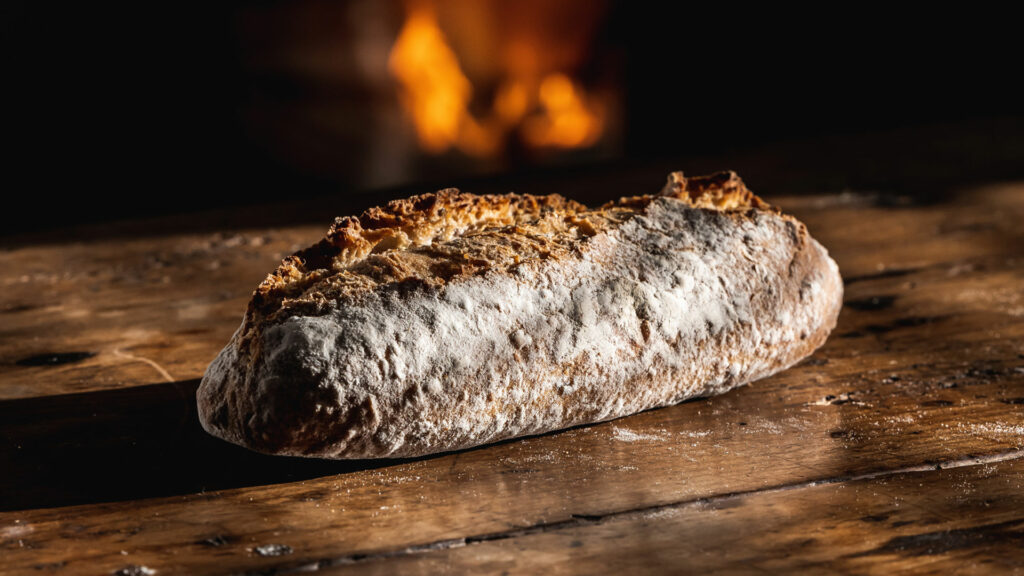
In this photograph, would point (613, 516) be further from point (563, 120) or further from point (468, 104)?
point (563, 120)

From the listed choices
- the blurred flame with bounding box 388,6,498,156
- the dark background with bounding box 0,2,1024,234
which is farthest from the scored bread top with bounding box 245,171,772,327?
the blurred flame with bounding box 388,6,498,156

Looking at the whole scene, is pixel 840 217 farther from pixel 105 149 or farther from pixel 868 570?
pixel 105 149

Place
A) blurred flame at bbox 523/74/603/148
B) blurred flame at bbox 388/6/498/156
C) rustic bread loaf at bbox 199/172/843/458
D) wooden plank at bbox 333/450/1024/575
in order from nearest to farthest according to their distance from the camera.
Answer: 1. wooden plank at bbox 333/450/1024/575
2. rustic bread loaf at bbox 199/172/843/458
3. blurred flame at bbox 388/6/498/156
4. blurred flame at bbox 523/74/603/148

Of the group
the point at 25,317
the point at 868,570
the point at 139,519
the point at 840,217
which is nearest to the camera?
the point at 868,570

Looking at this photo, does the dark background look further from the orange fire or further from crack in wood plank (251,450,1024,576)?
crack in wood plank (251,450,1024,576)

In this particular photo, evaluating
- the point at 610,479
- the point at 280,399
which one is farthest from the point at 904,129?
the point at 280,399

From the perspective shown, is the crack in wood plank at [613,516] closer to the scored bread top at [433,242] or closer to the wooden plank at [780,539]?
the wooden plank at [780,539]

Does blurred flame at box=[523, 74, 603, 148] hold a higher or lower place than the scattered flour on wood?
higher
